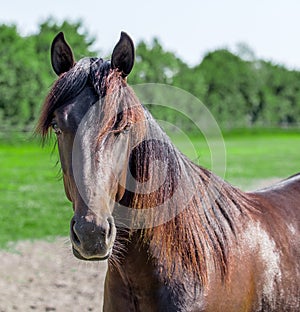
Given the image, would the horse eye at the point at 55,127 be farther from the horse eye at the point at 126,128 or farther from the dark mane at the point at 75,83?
the horse eye at the point at 126,128

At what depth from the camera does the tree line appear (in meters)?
36.0

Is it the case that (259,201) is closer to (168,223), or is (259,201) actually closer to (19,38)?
(168,223)

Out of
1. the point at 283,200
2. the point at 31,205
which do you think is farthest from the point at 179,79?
the point at 283,200

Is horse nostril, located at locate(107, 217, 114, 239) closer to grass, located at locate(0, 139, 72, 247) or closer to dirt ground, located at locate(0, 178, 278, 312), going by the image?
grass, located at locate(0, 139, 72, 247)

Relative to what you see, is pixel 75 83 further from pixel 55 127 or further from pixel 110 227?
pixel 110 227

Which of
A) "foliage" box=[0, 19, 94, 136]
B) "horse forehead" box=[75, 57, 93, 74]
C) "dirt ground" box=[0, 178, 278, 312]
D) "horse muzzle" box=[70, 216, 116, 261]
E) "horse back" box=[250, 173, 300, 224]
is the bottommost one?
"dirt ground" box=[0, 178, 278, 312]

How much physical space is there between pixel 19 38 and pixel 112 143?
39.5m

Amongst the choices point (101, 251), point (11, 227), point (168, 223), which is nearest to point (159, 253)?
point (168, 223)

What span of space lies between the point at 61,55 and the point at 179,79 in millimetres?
52937

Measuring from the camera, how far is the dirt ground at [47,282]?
5719 mm

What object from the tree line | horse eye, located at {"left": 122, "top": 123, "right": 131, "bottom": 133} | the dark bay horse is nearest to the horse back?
the dark bay horse

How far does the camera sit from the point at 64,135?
2.51 m

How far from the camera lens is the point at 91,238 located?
2225 millimetres

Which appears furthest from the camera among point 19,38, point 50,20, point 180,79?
point 180,79
